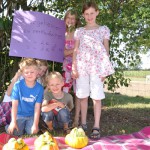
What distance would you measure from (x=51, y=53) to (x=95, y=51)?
2.23 ft

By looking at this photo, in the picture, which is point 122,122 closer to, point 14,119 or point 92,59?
point 92,59

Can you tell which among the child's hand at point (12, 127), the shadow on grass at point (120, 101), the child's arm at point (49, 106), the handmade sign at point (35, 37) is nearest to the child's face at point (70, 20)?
the handmade sign at point (35, 37)

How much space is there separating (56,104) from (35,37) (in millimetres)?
984

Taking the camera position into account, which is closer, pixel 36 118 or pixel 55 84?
pixel 36 118

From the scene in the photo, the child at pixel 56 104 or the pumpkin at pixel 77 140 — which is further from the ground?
the child at pixel 56 104

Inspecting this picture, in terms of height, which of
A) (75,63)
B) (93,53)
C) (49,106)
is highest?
(93,53)

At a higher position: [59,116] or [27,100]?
[27,100]

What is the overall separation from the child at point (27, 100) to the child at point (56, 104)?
12 cm

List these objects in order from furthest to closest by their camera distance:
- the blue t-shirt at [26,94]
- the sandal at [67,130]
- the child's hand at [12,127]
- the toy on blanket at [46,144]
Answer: the sandal at [67,130], the blue t-shirt at [26,94], the child's hand at [12,127], the toy on blanket at [46,144]

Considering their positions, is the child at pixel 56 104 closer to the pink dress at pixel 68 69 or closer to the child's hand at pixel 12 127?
the pink dress at pixel 68 69

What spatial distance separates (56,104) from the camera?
12.4ft

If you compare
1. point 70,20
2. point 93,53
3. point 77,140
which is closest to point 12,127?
point 77,140

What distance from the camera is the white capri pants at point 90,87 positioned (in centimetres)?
377

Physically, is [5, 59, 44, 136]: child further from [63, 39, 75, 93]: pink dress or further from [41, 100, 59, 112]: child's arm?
[63, 39, 75, 93]: pink dress
